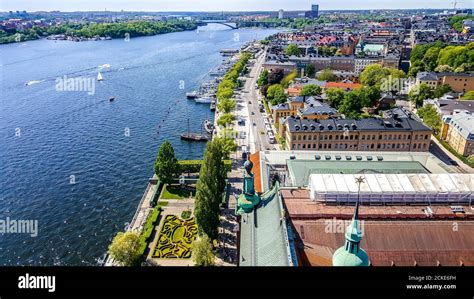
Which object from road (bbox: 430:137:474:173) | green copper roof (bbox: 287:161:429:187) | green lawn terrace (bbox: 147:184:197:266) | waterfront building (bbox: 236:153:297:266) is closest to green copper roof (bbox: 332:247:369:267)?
waterfront building (bbox: 236:153:297:266)

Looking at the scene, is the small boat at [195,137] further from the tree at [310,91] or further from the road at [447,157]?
the road at [447,157]

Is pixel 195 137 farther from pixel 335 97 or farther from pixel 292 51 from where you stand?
pixel 292 51

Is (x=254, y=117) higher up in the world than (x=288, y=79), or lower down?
lower down

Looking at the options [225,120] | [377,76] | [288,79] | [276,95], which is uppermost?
[377,76]

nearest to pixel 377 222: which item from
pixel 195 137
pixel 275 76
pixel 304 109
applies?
pixel 304 109

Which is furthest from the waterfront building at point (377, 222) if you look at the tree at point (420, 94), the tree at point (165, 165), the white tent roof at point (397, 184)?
the tree at point (420, 94)
